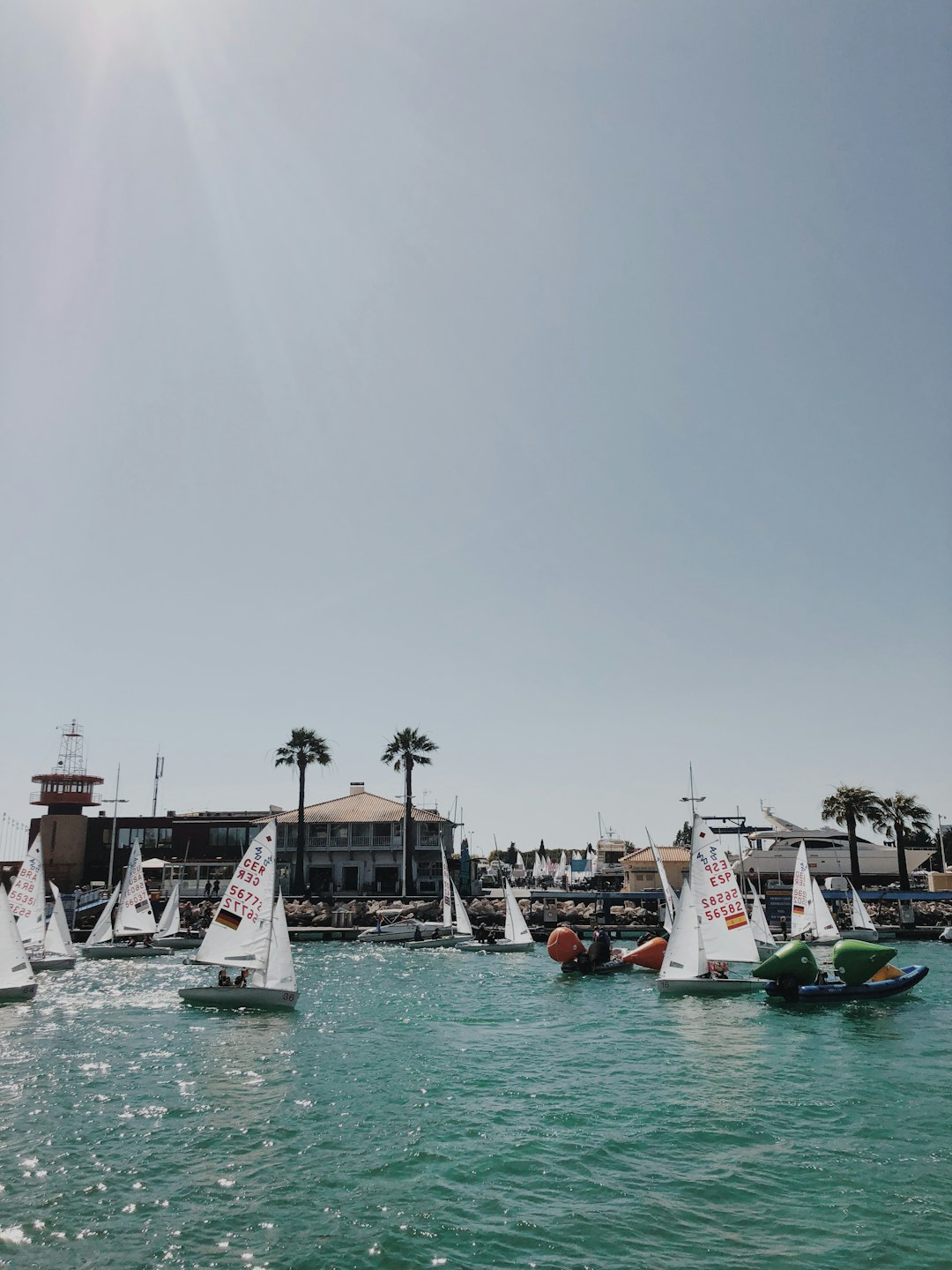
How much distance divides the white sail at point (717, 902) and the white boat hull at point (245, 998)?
17.6 m

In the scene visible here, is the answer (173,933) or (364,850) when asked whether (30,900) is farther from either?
(364,850)

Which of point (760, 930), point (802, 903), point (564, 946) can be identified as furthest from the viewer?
point (802, 903)

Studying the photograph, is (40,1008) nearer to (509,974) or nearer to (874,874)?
(509,974)

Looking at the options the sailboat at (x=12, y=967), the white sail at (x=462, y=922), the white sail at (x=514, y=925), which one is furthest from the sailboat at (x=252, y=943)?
→ the white sail at (x=462, y=922)

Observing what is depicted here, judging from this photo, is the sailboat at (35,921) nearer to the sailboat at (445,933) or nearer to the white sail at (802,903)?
the sailboat at (445,933)

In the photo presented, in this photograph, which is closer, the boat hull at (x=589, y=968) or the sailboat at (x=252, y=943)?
the sailboat at (x=252, y=943)

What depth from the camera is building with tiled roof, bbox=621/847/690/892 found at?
281 feet

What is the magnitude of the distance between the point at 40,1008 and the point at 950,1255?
34004 millimetres

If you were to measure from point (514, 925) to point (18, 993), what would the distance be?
3158 cm

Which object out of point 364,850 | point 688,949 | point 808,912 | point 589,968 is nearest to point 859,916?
point 808,912

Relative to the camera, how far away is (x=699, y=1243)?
13.1 m

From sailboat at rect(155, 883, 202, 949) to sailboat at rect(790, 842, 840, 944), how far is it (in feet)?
135

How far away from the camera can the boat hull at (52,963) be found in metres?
45.3

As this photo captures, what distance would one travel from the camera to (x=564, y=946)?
151ft
